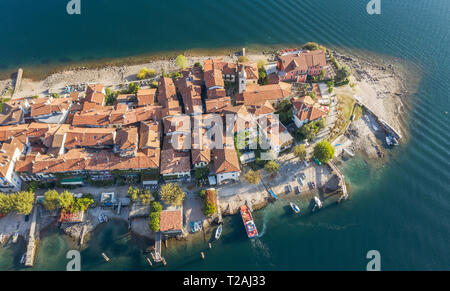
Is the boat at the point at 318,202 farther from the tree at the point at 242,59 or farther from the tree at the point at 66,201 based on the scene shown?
the tree at the point at 66,201

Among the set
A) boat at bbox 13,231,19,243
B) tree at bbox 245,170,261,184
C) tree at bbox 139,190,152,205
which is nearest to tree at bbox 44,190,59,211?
boat at bbox 13,231,19,243

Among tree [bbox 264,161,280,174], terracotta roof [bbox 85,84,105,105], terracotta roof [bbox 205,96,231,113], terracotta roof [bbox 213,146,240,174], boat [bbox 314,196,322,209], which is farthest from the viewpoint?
terracotta roof [bbox 85,84,105,105]

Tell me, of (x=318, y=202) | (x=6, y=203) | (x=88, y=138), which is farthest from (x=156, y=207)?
(x=318, y=202)

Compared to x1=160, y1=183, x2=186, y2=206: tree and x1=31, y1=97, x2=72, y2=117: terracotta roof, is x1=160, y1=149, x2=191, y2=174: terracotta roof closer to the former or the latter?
x1=160, y1=183, x2=186, y2=206: tree

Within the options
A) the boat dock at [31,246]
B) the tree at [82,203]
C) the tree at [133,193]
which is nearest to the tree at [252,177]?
the tree at [133,193]

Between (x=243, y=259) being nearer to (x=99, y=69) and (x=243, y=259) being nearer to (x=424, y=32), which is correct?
(x=99, y=69)

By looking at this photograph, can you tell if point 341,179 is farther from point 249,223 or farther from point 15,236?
point 15,236
